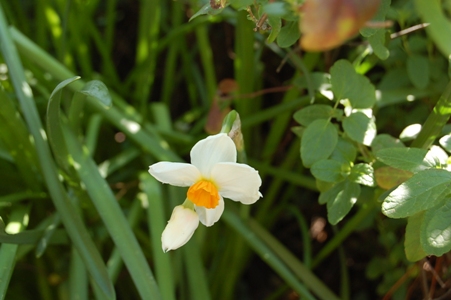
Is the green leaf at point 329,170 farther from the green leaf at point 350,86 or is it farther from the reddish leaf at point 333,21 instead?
the reddish leaf at point 333,21

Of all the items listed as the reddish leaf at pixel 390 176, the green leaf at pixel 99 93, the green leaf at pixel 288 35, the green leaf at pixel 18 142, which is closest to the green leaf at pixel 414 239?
the reddish leaf at pixel 390 176

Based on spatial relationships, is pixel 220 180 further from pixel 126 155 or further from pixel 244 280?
pixel 244 280

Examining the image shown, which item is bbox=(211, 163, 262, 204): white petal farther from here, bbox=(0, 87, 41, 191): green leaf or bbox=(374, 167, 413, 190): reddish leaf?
bbox=(0, 87, 41, 191): green leaf

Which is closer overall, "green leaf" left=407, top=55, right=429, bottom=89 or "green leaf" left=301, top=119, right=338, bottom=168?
"green leaf" left=301, top=119, right=338, bottom=168

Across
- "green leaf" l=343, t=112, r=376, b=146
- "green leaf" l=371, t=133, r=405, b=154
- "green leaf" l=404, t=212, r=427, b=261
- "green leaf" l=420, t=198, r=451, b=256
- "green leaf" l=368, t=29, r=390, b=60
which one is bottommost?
"green leaf" l=404, t=212, r=427, b=261

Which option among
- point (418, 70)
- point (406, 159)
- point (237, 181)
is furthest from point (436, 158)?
point (418, 70)

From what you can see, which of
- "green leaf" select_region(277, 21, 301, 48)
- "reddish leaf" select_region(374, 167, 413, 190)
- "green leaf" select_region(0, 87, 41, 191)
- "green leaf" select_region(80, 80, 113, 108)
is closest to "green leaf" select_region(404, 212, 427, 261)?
"reddish leaf" select_region(374, 167, 413, 190)

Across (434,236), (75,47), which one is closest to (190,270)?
(434,236)
